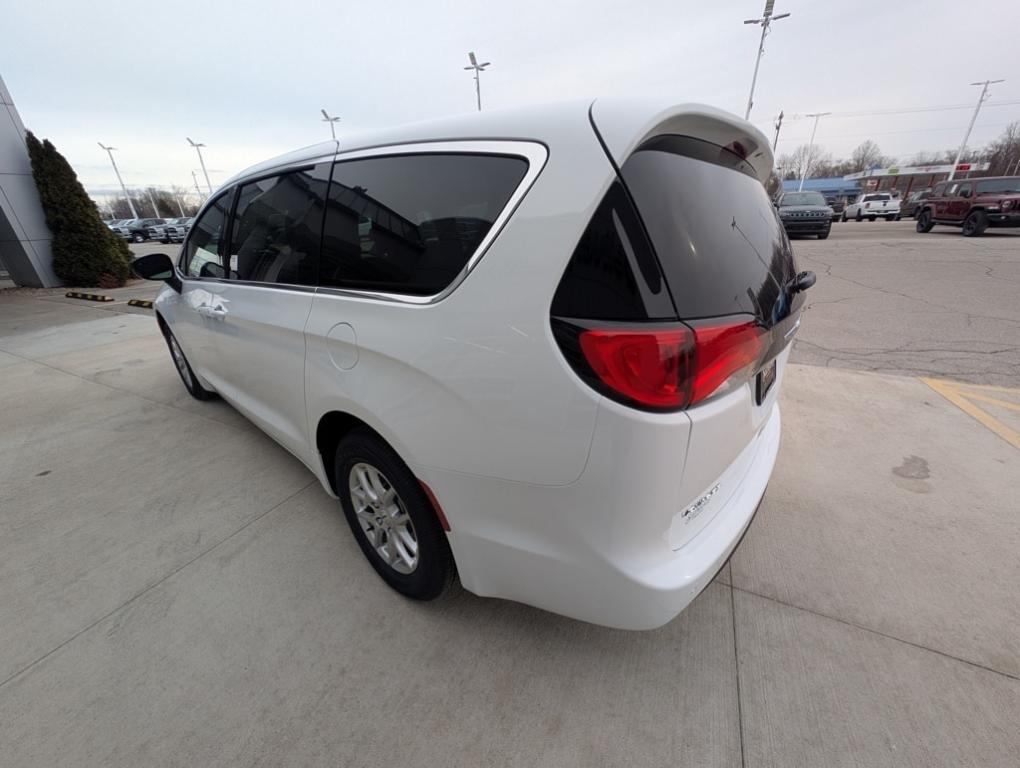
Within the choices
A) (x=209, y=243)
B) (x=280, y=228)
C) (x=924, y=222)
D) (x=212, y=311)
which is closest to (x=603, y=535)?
(x=280, y=228)

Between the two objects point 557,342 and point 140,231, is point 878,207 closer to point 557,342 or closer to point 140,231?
point 557,342

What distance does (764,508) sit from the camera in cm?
242

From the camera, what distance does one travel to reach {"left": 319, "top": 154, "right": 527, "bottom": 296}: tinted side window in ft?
4.38

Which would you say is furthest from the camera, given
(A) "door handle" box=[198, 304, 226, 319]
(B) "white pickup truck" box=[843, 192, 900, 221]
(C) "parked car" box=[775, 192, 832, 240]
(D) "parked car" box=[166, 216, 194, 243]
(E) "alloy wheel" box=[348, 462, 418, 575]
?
(D) "parked car" box=[166, 216, 194, 243]

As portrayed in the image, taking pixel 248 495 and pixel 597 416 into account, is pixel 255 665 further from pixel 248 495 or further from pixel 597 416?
pixel 597 416

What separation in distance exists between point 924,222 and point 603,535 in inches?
893

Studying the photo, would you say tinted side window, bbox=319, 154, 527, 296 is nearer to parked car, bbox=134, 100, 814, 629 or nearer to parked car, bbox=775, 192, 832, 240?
parked car, bbox=134, 100, 814, 629

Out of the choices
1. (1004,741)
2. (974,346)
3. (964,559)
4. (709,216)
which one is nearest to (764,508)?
(964,559)

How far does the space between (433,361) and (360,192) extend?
0.83 m

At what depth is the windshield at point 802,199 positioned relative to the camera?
16.1m

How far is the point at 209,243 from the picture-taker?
2922 mm

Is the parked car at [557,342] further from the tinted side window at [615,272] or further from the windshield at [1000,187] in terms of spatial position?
the windshield at [1000,187]

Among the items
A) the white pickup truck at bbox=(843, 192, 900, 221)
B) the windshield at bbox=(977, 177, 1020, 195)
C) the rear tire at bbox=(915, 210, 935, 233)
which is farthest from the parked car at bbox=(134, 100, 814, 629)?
the white pickup truck at bbox=(843, 192, 900, 221)

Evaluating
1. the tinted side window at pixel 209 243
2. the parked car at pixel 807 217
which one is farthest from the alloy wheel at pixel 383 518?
the parked car at pixel 807 217
